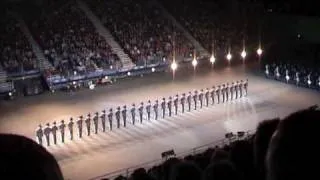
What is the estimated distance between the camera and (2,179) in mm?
1625

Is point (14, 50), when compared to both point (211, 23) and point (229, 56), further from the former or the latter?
point (211, 23)

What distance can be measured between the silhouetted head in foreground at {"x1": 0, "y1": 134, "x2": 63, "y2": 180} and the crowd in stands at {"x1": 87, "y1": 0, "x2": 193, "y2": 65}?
30.5 meters

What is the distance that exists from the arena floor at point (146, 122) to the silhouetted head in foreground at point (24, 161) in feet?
48.1

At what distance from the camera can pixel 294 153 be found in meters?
1.84

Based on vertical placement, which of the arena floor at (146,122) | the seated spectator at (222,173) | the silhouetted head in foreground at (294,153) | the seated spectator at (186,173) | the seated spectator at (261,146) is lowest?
the arena floor at (146,122)

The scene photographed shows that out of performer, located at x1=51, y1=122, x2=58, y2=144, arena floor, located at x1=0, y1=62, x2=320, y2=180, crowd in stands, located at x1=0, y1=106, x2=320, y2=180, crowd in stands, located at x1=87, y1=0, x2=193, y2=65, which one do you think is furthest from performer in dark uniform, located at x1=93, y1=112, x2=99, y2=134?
crowd in stands, located at x1=0, y1=106, x2=320, y2=180

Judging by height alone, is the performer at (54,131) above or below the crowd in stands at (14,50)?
below

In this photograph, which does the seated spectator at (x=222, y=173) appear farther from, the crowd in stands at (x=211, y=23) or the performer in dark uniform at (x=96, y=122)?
the crowd in stands at (x=211, y=23)

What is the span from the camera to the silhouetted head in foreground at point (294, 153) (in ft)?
5.95

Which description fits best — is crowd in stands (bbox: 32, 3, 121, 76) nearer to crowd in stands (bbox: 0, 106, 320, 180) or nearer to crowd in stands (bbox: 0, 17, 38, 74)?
crowd in stands (bbox: 0, 17, 38, 74)

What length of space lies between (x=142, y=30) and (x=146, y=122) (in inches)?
568

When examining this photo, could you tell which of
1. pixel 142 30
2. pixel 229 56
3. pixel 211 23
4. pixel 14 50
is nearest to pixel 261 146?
pixel 14 50

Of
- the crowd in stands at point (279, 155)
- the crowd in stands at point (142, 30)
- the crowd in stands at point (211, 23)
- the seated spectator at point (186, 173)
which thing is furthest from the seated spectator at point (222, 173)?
the crowd in stands at point (211, 23)

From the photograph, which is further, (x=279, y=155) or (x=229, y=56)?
(x=229, y=56)
